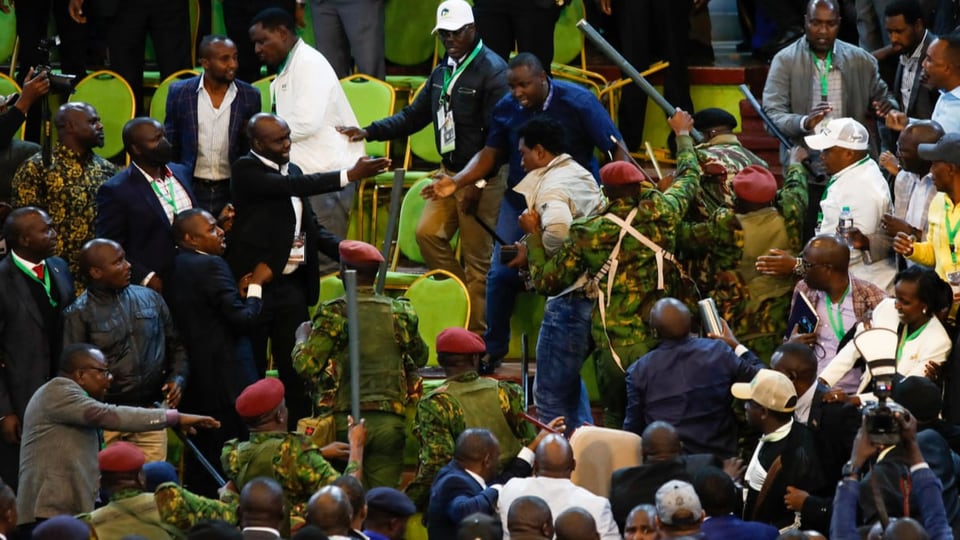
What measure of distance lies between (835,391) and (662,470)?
0.92 meters

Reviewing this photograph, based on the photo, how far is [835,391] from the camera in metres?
8.56

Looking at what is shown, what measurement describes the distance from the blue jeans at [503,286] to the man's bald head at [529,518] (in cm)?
303

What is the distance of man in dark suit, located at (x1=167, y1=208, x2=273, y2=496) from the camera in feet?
31.8

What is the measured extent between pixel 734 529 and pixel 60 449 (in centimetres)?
305

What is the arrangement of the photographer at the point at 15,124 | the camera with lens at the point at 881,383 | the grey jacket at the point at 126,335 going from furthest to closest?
the photographer at the point at 15,124 → the grey jacket at the point at 126,335 → the camera with lens at the point at 881,383

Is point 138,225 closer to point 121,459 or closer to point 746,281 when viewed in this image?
point 121,459

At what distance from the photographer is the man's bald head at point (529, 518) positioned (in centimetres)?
743

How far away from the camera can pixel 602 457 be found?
8617mm

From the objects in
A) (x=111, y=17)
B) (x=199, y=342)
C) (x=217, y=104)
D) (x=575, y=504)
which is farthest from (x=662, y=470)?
(x=111, y=17)

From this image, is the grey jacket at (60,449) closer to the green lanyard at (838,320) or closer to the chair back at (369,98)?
the green lanyard at (838,320)

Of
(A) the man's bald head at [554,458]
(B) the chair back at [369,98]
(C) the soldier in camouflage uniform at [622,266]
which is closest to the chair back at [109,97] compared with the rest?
(B) the chair back at [369,98]

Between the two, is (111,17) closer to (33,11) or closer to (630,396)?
(33,11)

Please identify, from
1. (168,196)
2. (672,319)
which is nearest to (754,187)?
(672,319)

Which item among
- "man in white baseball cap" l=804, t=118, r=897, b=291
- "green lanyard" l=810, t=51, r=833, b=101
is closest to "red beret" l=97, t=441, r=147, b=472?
"man in white baseball cap" l=804, t=118, r=897, b=291
